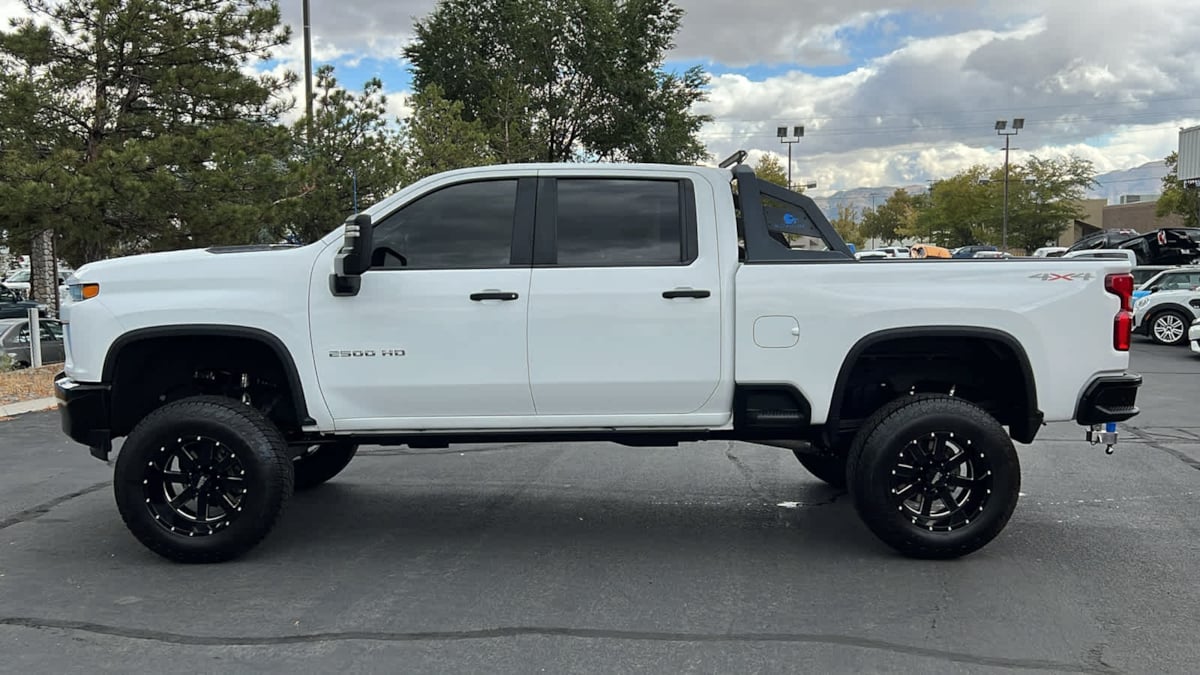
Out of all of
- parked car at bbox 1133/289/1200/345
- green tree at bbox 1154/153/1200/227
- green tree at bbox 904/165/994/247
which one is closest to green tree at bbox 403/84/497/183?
parked car at bbox 1133/289/1200/345

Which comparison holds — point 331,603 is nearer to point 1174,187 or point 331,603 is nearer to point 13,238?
point 13,238

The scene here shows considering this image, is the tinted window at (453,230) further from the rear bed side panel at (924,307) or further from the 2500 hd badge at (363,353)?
the rear bed side panel at (924,307)

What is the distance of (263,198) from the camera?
1480 cm

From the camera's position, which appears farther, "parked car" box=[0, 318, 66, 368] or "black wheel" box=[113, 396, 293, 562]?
"parked car" box=[0, 318, 66, 368]

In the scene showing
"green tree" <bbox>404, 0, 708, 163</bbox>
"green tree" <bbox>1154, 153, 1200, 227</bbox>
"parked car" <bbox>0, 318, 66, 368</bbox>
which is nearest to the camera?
"parked car" <bbox>0, 318, 66, 368</bbox>

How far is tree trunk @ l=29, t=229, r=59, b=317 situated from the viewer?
1773 cm

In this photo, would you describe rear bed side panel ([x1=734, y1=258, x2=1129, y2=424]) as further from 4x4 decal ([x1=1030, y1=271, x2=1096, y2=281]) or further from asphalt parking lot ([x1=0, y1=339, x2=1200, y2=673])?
asphalt parking lot ([x1=0, y1=339, x2=1200, y2=673])

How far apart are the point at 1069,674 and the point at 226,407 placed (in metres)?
4.13

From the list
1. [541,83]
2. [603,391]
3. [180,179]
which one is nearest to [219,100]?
[180,179]

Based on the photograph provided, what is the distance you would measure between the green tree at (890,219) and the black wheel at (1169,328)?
7908 cm

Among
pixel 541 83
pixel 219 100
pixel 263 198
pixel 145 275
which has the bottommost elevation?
pixel 145 275

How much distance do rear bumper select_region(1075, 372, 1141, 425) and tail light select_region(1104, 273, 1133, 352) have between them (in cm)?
18

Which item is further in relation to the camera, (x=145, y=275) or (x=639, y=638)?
(x=145, y=275)

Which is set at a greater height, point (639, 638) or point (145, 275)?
point (145, 275)
